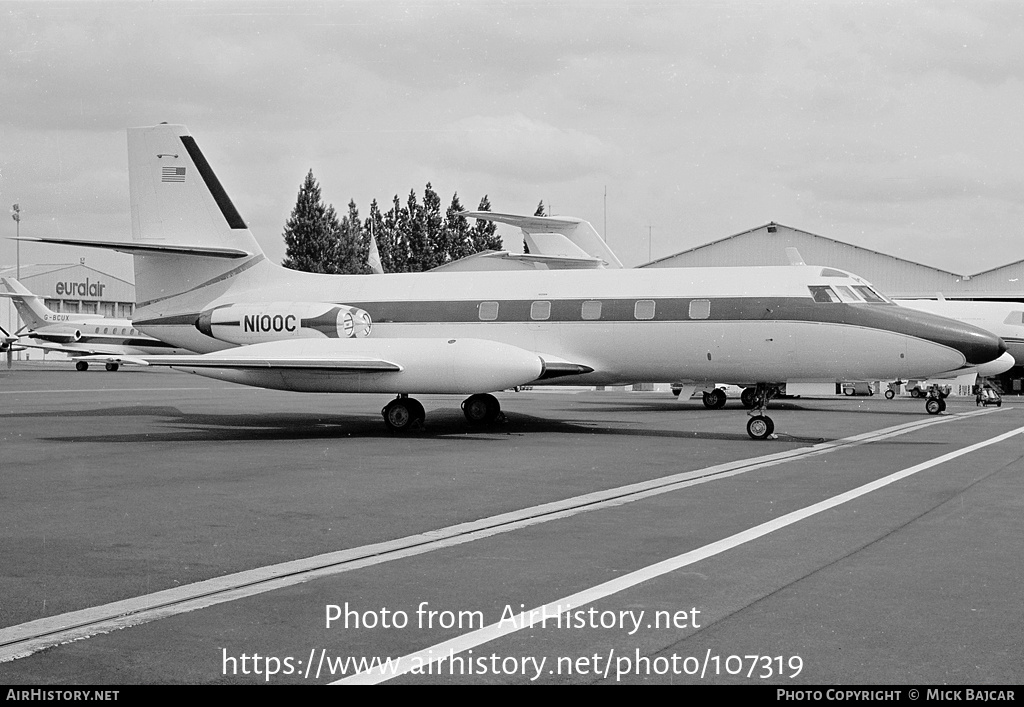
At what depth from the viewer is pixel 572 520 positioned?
9.47m

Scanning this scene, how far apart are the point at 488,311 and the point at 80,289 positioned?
297ft

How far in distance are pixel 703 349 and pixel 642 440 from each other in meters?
2.04

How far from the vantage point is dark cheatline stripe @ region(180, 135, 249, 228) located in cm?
2186

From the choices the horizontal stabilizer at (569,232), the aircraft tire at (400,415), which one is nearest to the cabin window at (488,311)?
the aircraft tire at (400,415)

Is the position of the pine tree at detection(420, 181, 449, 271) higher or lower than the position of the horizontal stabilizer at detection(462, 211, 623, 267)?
higher

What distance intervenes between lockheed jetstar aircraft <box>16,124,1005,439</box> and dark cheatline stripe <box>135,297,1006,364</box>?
0.08 ft

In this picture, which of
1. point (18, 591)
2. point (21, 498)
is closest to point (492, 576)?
point (18, 591)

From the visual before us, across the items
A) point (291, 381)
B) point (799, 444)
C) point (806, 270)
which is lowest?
point (799, 444)

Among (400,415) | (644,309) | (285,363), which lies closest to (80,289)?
(400,415)

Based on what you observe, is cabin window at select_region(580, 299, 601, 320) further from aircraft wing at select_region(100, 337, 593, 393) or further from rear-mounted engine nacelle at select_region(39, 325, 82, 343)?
rear-mounted engine nacelle at select_region(39, 325, 82, 343)

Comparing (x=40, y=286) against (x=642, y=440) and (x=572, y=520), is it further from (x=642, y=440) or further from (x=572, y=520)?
(x=572, y=520)

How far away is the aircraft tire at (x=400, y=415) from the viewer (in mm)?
19422

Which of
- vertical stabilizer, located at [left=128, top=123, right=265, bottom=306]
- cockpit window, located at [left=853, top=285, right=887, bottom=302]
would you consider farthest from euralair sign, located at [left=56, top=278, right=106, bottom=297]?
cockpit window, located at [left=853, top=285, right=887, bottom=302]

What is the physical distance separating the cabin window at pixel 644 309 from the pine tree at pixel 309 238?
6302 centimetres
